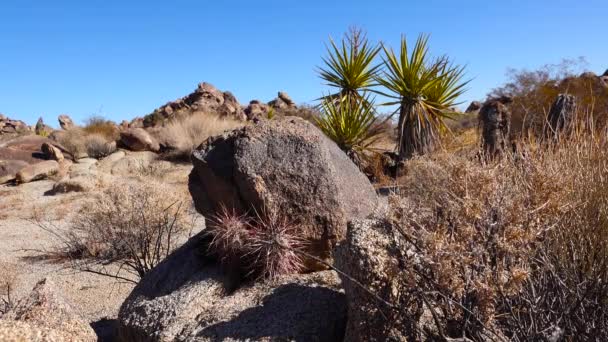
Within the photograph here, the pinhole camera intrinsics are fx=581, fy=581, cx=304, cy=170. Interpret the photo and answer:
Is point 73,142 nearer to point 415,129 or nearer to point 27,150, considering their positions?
point 27,150

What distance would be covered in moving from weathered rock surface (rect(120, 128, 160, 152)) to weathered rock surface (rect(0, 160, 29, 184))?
11.7 ft

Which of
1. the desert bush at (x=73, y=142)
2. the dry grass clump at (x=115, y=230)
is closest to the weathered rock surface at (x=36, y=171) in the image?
the desert bush at (x=73, y=142)

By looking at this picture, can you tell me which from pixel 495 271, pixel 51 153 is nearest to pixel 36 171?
pixel 51 153

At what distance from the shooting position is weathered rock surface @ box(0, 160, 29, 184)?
17.4 meters

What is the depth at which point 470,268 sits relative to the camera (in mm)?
3111

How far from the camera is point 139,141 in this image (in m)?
20.5

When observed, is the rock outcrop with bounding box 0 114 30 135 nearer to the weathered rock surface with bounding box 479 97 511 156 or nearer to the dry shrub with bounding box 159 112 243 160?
the dry shrub with bounding box 159 112 243 160

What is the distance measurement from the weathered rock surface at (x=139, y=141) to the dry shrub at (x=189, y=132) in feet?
1.26

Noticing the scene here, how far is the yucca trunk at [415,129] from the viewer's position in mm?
11922

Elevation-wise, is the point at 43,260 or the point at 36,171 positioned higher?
the point at 36,171

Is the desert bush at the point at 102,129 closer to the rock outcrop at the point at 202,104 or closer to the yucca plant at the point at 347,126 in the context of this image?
the rock outcrop at the point at 202,104

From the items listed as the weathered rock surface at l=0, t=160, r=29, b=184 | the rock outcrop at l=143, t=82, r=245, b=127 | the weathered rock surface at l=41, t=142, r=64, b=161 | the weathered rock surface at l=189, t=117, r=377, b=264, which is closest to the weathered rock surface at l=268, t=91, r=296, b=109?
the rock outcrop at l=143, t=82, r=245, b=127

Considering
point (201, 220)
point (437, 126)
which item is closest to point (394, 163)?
point (437, 126)

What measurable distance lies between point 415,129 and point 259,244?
8.43m
